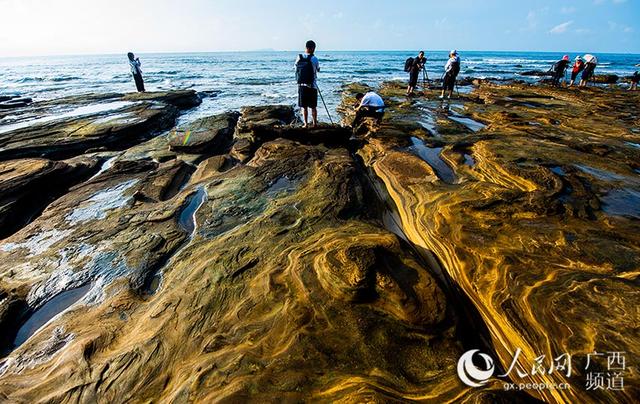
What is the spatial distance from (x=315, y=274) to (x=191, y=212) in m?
3.10

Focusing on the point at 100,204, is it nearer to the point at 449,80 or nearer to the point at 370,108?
the point at 370,108

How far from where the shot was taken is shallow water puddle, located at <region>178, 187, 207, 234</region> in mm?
4891

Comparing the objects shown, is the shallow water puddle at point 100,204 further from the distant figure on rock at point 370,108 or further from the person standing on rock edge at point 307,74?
the distant figure on rock at point 370,108

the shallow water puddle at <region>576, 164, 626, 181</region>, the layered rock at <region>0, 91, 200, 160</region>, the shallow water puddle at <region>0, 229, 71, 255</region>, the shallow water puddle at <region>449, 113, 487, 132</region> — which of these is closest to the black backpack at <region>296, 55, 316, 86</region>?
the shallow water puddle at <region>449, 113, 487, 132</region>

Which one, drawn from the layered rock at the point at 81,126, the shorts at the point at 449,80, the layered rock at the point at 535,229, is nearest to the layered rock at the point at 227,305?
the layered rock at the point at 535,229

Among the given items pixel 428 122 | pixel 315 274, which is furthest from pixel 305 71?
pixel 315 274

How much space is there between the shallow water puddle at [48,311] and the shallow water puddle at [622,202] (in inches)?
303

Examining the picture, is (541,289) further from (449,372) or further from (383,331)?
(383,331)

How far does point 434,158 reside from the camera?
24.9 ft

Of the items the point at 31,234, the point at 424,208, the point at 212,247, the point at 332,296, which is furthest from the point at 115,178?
the point at 424,208

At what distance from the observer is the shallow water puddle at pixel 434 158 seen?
654cm

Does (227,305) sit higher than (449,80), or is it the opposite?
(449,80)

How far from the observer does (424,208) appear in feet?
16.8

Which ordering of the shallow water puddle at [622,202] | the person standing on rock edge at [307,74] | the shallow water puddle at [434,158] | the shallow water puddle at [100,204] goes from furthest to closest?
the person standing on rock edge at [307,74] < the shallow water puddle at [434,158] < the shallow water puddle at [100,204] < the shallow water puddle at [622,202]
